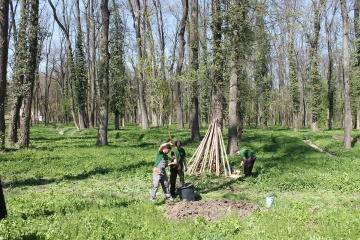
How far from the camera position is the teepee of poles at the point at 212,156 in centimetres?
1368

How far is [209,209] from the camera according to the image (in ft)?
26.0

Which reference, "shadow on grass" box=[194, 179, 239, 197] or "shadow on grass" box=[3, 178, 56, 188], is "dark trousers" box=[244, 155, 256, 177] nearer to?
"shadow on grass" box=[194, 179, 239, 197]

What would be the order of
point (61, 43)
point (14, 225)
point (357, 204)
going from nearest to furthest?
point (14, 225)
point (357, 204)
point (61, 43)

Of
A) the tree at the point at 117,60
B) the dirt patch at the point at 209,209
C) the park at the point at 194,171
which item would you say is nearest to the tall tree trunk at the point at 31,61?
the park at the point at 194,171

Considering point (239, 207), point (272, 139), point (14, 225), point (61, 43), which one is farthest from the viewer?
point (61, 43)

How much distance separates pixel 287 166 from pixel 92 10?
3303 centimetres

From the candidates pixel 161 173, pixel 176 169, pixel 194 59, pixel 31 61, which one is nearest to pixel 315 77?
pixel 194 59

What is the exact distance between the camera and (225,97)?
17.0m

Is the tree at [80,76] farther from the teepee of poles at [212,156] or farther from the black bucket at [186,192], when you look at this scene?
the black bucket at [186,192]

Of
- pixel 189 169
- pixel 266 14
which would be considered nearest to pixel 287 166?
pixel 189 169

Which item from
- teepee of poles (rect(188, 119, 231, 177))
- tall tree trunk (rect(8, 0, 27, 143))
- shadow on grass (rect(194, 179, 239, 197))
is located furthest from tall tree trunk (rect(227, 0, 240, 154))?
tall tree trunk (rect(8, 0, 27, 143))

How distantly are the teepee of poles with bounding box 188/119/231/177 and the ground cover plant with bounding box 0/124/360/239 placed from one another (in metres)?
0.59

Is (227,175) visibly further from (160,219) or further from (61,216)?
(61,216)

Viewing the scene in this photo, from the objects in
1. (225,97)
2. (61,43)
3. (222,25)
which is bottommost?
(225,97)
